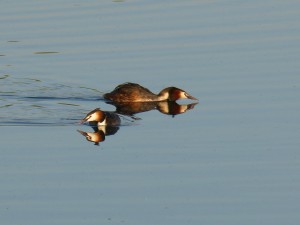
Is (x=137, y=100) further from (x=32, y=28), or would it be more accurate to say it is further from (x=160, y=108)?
(x=32, y=28)

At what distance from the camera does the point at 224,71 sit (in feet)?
61.1

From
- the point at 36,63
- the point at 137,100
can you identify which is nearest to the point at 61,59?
the point at 36,63

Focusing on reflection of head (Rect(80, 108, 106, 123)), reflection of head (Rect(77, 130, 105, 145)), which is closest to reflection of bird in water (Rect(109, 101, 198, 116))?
reflection of head (Rect(80, 108, 106, 123))

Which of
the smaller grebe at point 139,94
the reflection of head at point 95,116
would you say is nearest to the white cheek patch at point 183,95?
the smaller grebe at point 139,94

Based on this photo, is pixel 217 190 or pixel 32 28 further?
pixel 32 28

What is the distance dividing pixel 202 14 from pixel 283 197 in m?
10.6

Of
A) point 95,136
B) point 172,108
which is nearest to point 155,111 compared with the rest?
point 172,108

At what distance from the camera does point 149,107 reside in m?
18.4

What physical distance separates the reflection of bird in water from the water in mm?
189

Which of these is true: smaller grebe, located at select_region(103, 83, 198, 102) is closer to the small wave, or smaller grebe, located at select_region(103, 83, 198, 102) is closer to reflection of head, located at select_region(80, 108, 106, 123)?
the small wave

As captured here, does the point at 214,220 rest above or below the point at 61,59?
below

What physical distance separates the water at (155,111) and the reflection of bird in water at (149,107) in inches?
7.4

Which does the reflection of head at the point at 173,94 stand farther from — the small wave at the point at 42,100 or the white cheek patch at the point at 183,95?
the small wave at the point at 42,100

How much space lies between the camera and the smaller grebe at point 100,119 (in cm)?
1642
